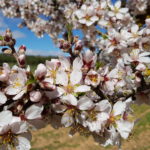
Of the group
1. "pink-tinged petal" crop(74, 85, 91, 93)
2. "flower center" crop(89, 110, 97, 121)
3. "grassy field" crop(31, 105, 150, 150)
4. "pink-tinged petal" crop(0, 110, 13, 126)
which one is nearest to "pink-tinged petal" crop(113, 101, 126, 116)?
"flower center" crop(89, 110, 97, 121)

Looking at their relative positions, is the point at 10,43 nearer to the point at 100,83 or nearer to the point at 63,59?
the point at 63,59

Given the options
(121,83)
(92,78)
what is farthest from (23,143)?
(121,83)

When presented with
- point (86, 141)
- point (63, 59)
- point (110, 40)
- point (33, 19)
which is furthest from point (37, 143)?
point (63, 59)

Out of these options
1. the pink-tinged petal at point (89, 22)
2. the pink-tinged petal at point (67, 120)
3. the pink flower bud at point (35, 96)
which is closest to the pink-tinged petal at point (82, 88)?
the pink-tinged petal at point (67, 120)

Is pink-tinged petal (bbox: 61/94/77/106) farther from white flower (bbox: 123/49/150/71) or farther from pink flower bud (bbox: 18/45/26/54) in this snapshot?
white flower (bbox: 123/49/150/71)

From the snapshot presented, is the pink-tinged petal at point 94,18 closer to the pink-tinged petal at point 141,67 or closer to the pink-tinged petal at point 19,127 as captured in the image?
the pink-tinged petal at point 141,67

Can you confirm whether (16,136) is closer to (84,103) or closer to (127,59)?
(84,103)
